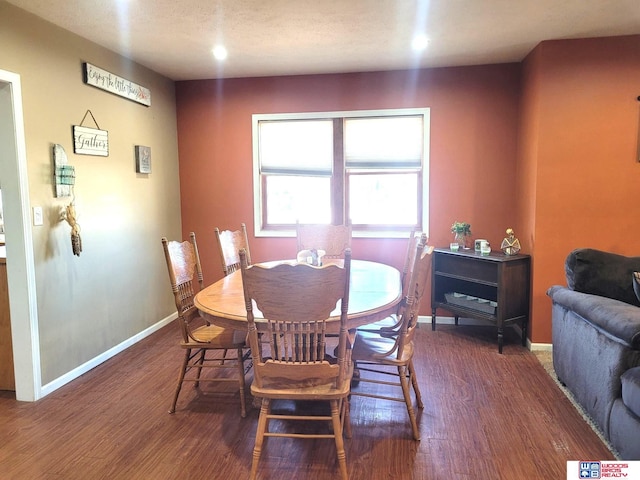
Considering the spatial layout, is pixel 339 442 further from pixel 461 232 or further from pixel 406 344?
pixel 461 232

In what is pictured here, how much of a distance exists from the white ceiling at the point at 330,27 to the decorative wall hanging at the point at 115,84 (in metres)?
0.22

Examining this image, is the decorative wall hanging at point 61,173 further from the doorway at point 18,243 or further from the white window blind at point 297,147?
the white window blind at point 297,147

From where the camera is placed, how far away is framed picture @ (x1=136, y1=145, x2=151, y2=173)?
13.2 ft

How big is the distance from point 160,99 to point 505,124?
11.1 feet

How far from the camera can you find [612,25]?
10.3 ft

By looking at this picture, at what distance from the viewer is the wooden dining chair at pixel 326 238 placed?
3941mm

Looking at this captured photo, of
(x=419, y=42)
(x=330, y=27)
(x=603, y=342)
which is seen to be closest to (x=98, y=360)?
(x=330, y=27)

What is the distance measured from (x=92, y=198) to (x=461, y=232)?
3.21 meters

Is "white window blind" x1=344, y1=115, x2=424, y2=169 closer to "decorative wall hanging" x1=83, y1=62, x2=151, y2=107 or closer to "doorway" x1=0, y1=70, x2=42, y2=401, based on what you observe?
→ "decorative wall hanging" x1=83, y1=62, x2=151, y2=107

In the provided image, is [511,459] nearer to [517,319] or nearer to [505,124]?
[517,319]

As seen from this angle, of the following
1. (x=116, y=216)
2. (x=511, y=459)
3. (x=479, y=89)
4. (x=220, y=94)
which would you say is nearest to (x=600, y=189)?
(x=479, y=89)

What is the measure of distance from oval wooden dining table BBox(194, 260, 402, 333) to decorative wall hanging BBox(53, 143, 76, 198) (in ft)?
4.35

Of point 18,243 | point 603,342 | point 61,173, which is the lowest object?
point 603,342

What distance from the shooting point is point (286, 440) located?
240 cm
